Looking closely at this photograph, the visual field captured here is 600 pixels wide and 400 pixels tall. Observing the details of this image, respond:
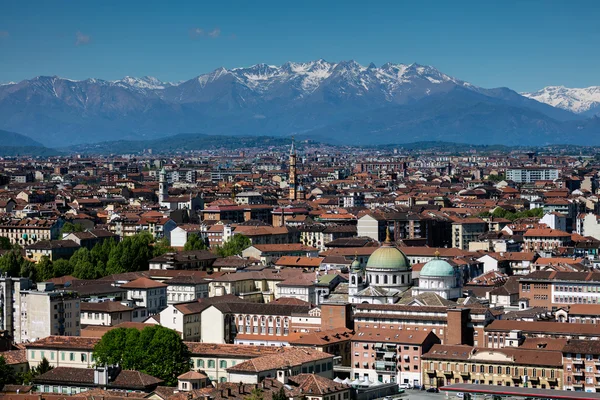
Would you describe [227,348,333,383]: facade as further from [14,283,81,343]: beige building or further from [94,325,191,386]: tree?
[14,283,81,343]: beige building

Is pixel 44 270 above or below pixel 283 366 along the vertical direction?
above

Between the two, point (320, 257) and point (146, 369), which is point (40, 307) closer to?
point (146, 369)

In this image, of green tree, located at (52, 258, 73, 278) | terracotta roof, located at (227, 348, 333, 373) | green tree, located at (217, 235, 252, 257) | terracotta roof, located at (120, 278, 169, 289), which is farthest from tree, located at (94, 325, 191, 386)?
green tree, located at (217, 235, 252, 257)

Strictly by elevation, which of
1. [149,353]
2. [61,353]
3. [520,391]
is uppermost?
[149,353]

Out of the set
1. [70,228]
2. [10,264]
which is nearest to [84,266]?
[10,264]

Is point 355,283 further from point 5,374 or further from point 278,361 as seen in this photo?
point 5,374

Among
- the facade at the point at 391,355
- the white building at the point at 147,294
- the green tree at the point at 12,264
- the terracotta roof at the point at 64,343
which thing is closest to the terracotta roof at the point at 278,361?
the facade at the point at 391,355
